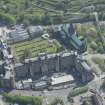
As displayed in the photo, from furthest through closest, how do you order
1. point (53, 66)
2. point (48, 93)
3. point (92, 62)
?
1. point (92, 62)
2. point (53, 66)
3. point (48, 93)

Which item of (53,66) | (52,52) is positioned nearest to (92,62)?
(53,66)

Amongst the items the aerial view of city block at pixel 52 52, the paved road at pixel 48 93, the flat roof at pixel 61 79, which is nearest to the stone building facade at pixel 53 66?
the aerial view of city block at pixel 52 52

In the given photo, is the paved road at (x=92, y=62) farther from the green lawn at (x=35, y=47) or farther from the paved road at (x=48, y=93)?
the paved road at (x=48, y=93)

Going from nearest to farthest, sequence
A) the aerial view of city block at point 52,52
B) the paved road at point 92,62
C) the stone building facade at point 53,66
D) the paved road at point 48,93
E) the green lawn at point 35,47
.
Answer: the paved road at point 48,93 → the aerial view of city block at point 52,52 → the stone building facade at point 53,66 → the paved road at point 92,62 → the green lawn at point 35,47

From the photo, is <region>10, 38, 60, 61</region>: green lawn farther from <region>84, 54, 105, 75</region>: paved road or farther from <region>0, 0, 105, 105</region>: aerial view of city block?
<region>84, 54, 105, 75</region>: paved road

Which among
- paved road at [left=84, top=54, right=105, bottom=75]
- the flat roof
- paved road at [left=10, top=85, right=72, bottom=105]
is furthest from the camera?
paved road at [left=84, top=54, right=105, bottom=75]

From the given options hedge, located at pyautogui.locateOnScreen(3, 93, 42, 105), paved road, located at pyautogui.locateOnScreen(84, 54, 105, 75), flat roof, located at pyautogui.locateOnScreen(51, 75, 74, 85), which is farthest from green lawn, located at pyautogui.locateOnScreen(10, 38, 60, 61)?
hedge, located at pyautogui.locateOnScreen(3, 93, 42, 105)

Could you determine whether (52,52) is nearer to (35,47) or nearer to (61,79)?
(35,47)

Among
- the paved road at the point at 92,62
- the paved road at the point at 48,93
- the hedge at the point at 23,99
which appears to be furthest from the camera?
the paved road at the point at 92,62

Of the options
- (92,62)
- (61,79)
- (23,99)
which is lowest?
(23,99)
